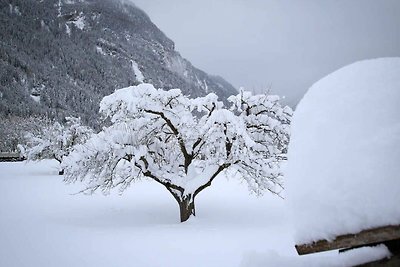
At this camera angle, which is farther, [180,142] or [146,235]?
[180,142]

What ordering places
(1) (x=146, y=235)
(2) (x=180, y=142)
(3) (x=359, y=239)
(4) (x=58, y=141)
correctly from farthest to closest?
(4) (x=58, y=141)
(2) (x=180, y=142)
(1) (x=146, y=235)
(3) (x=359, y=239)

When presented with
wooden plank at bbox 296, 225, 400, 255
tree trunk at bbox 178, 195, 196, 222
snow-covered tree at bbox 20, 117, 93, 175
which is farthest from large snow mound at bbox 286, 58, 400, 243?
snow-covered tree at bbox 20, 117, 93, 175

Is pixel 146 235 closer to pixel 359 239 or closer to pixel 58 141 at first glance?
pixel 359 239

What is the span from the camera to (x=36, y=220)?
39.7 ft

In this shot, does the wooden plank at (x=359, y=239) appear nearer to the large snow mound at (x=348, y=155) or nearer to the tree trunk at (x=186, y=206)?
the large snow mound at (x=348, y=155)

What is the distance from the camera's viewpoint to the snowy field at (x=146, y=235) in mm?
7160

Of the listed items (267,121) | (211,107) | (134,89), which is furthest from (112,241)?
(267,121)

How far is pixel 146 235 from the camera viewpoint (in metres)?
9.48

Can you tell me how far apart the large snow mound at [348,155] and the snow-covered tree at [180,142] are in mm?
8214

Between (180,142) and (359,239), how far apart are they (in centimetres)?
998

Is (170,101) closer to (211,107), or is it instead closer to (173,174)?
(211,107)

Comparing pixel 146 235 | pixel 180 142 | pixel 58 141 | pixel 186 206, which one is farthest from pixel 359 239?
pixel 58 141

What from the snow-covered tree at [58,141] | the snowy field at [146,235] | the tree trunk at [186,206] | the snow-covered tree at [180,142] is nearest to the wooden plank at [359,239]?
the snowy field at [146,235]

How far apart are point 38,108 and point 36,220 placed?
12367 centimetres
